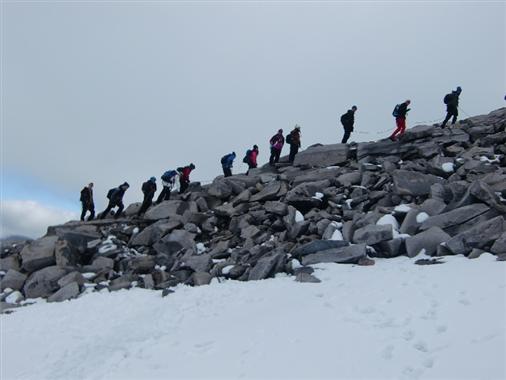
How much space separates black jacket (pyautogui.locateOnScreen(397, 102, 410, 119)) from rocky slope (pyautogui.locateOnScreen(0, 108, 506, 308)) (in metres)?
1.22

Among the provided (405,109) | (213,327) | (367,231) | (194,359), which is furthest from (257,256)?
(405,109)

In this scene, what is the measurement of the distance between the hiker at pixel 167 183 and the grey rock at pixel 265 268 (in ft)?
37.2

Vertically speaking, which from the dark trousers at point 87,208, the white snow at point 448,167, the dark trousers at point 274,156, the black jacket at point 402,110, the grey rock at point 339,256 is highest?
the black jacket at point 402,110

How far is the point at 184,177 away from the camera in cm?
2466

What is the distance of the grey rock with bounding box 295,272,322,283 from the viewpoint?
11.9m

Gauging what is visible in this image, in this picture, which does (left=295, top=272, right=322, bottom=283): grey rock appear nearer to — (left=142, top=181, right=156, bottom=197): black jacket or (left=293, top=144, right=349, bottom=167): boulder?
(left=293, top=144, right=349, bottom=167): boulder

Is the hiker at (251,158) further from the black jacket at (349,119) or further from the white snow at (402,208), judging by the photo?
the white snow at (402,208)

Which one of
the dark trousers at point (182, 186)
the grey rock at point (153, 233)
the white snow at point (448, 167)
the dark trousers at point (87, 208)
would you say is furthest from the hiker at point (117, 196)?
the white snow at point (448, 167)

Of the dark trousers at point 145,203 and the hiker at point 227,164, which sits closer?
the dark trousers at point 145,203

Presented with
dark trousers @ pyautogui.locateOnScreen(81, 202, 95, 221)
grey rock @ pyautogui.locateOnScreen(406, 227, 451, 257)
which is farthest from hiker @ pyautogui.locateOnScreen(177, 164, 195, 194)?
grey rock @ pyautogui.locateOnScreen(406, 227, 451, 257)

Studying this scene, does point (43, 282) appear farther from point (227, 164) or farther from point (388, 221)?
point (388, 221)

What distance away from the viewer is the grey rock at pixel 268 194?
20.2m

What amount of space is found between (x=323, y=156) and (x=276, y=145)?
3.09 metres

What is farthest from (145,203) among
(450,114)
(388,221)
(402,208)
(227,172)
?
(450,114)
